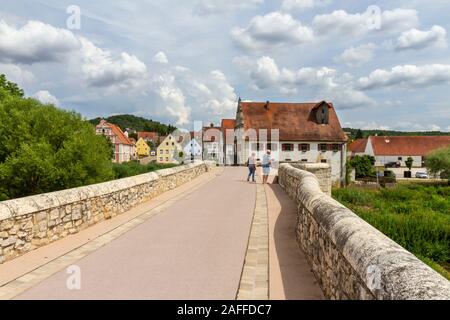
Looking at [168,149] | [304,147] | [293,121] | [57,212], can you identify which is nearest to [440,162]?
[304,147]

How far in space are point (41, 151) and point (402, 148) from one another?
77.3 metres

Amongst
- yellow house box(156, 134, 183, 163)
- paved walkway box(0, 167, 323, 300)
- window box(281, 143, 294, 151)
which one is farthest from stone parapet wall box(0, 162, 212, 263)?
yellow house box(156, 134, 183, 163)

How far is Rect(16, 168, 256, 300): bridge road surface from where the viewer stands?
5090mm

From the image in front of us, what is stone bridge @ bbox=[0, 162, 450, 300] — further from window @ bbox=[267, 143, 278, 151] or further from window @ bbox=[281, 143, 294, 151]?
window @ bbox=[281, 143, 294, 151]

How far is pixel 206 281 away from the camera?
5504mm

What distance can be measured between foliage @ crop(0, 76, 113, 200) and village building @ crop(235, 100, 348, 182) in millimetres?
24186

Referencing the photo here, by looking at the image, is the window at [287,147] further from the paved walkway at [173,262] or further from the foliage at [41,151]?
the paved walkway at [173,262]

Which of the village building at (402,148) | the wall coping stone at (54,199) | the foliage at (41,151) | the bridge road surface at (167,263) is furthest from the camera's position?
the village building at (402,148)

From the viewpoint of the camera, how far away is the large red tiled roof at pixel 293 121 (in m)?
48.1

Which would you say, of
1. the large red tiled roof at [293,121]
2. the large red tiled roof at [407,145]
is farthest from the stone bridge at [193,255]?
the large red tiled roof at [407,145]

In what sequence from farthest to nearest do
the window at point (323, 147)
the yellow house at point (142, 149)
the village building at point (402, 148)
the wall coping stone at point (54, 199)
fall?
the yellow house at point (142, 149) → the village building at point (402, 148) → the window at point (323, 147) → the wall coping stone at point (54, 199)

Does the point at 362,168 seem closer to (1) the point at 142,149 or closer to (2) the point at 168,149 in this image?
(2) the point at 168,149

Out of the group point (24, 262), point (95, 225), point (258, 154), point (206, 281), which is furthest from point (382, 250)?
point (258, 154)
